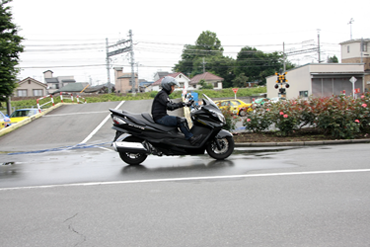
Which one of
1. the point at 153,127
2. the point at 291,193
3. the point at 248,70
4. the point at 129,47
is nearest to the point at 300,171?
the point at 291,193

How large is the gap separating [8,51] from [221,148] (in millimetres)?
14456

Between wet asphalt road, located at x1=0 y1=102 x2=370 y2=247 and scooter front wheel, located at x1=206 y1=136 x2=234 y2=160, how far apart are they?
0.61ft

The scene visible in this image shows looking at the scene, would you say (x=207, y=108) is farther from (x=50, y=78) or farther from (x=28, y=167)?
(x=50, y=78)

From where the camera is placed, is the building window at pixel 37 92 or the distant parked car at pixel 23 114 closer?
the distant parked car at pixel 23 114

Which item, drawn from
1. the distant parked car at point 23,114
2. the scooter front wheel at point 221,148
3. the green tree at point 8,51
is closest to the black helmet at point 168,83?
the scooter front wheel at point 221,148

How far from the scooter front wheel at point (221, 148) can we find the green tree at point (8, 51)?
13.7m

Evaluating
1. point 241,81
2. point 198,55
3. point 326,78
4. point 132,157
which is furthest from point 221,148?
point 198,55

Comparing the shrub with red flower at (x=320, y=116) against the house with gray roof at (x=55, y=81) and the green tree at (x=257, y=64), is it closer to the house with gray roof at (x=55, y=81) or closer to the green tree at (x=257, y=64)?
the green tree at (x=257, y=64)

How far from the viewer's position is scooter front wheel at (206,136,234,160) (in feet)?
24.7

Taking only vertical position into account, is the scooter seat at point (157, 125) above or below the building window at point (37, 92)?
below

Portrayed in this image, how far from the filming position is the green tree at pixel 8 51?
1698cm

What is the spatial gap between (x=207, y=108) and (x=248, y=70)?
251 ft

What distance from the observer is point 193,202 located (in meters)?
4.56

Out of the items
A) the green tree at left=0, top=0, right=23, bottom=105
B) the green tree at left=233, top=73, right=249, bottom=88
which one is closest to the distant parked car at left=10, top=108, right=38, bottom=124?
the green tree at left=0, top=0, right=23, bottom=105
